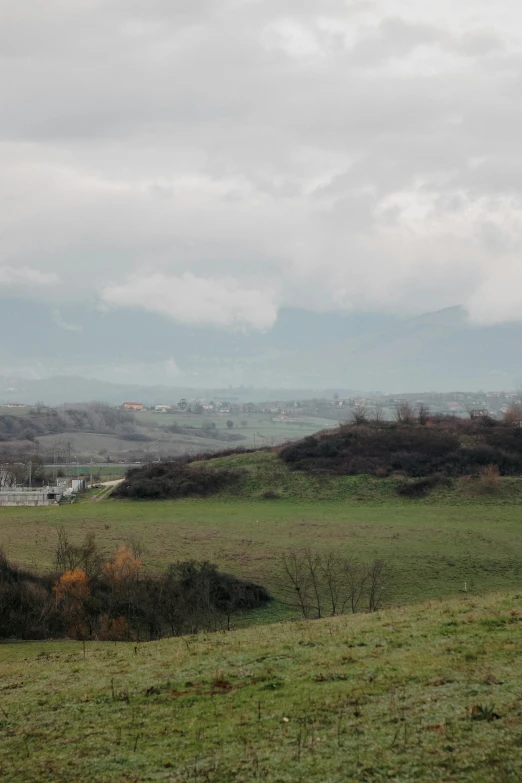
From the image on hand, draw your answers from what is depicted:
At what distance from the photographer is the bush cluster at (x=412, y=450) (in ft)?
278

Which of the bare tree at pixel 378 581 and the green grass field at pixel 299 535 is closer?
the bare tree at pixel 378 581

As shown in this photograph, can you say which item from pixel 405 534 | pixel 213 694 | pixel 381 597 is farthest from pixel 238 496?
pixel 213 694

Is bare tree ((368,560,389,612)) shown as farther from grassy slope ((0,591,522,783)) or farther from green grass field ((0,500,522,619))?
grassy slope ((0,591,522,783))

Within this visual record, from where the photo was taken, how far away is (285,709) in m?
15.2

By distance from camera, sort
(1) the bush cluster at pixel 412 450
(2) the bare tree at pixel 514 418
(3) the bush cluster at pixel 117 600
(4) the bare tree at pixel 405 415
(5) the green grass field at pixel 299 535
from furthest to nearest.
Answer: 1. (4) the bare tree at pixel 405 415
2. (2) the bare tree at pixel 514 418
3. (1) the bush cluster at pixel 412 450
4. (5) the green grass field at pixel 299 535
5. (3) the bush cluster at pixel 117 600

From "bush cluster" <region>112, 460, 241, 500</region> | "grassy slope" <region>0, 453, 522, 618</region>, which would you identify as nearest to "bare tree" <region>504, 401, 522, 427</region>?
"grassy slope" <region>0, 453, 522, 618</region>

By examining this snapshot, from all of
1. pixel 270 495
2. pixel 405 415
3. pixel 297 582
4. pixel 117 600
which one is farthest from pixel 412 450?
pixel 117 600

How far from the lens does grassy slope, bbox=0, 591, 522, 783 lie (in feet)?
40.6

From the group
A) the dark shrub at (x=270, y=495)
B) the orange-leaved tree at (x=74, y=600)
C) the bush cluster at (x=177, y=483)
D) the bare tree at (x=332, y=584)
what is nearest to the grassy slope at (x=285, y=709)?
the orange-leaved tree at (x=74, y=600)

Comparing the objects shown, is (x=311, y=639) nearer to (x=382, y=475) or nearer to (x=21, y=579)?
(x=21, y=579)

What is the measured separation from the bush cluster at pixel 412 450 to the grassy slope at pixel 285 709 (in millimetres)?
62515

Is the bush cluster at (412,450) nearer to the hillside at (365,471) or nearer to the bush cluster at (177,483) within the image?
the hillside at (365,471)

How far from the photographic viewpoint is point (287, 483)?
83938 millimetres

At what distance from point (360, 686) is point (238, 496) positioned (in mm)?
66030
